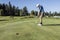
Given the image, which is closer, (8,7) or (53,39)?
(53,39)

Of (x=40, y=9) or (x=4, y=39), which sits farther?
(x=40, y=9)

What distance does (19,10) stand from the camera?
16300cm

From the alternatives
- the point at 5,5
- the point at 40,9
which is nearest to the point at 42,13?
the point at 40,9

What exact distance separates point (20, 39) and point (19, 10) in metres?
156

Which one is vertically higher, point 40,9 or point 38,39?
point 40,9

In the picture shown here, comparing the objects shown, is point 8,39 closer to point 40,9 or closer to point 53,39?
point 53,39

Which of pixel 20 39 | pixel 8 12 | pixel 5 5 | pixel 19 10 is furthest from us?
pixel 19 10

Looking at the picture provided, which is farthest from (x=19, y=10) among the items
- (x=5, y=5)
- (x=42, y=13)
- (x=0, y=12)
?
(x=42, y=13)

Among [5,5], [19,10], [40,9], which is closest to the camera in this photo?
[40,9]

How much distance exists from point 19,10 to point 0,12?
4589cm

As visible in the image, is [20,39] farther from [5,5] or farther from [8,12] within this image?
[5,5]

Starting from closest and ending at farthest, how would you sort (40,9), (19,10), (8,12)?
1. (40,9)
2. (8,12)
3. (19,10)

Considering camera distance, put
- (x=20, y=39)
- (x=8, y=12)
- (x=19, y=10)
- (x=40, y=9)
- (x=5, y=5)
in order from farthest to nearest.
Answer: (x=19, y=10) < (x=5, y=5) < (x=8, y=12) < (x=40, y=9) < (x=20, y=39)

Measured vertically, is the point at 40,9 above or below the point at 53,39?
above
